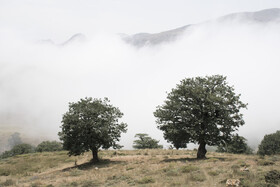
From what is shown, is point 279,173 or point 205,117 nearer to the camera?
point 279,173

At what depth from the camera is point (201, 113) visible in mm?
31609

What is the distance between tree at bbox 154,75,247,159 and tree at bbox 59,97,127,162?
8.31m

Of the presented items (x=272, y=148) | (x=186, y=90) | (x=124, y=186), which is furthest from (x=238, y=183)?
(x=272, y=148)

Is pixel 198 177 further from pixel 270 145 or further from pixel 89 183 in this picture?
pixel 270 145

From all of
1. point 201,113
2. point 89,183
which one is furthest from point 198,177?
point 201,113

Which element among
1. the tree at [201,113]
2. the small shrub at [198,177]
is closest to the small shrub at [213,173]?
the small shrub at [198,177]

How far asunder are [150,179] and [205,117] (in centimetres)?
1536

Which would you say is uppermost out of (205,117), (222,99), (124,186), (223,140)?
(222,99)

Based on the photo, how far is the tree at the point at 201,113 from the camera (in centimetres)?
3061

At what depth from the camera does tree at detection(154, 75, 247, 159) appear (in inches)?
1205

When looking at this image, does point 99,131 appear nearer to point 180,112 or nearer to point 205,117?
point 180,112

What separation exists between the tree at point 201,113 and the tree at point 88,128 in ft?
27.3

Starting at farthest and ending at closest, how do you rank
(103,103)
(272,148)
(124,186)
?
(272,148) → (103,103) → (124,186)

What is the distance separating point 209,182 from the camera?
1731cm
